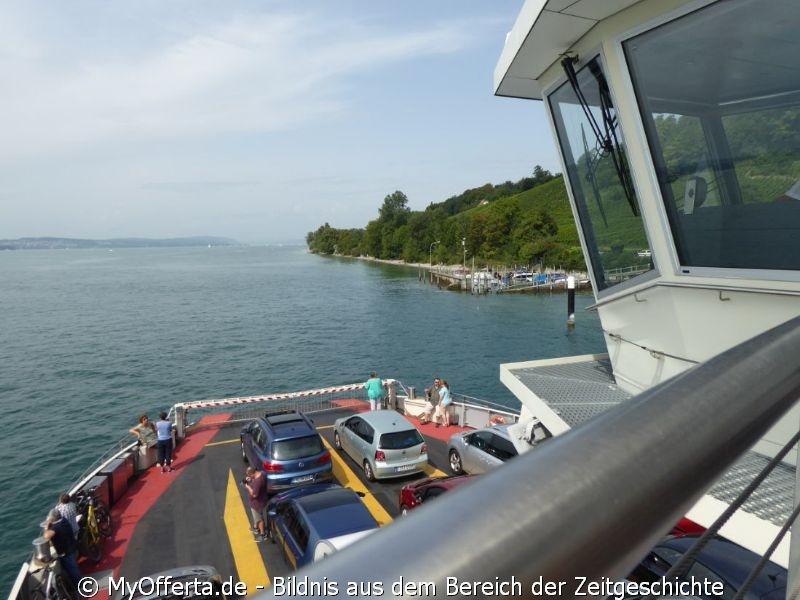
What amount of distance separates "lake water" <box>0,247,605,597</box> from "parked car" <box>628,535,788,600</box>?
48.9ft

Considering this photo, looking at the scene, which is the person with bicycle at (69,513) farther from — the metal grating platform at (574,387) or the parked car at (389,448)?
the metal grating platform at (574,387)

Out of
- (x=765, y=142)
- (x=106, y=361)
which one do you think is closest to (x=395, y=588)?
(x=765, y=142)

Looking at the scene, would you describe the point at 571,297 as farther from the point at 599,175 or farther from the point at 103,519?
the point at 103,519

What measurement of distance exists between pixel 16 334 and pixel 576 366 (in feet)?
Answer: 194

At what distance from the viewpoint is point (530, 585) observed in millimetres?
604

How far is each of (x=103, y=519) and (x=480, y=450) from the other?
313 inches

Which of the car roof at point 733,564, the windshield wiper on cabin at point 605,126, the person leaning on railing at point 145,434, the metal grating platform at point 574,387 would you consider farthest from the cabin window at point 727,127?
the person leaning on railing at point 145,434

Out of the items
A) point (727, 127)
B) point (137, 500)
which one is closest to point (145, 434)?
point (137, 500)

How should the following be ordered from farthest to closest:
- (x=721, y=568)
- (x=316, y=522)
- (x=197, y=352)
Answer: (x=197, y=352)
(x=316, y=522)
(x=721, y=568)

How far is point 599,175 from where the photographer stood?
8.09m

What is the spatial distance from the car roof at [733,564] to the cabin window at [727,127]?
119 inches

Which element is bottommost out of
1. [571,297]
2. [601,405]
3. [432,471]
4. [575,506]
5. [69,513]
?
[432,471]

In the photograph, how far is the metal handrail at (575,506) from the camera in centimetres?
59

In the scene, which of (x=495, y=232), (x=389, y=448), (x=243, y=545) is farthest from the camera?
(x=495, y=232)
